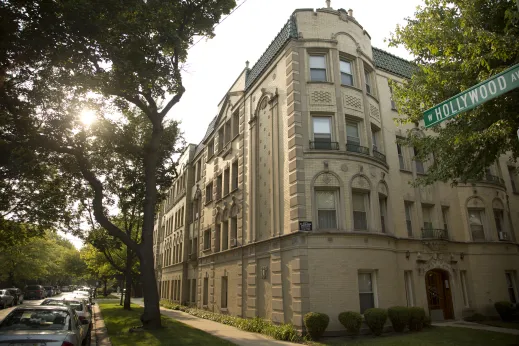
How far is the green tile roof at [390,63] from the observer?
2200cm

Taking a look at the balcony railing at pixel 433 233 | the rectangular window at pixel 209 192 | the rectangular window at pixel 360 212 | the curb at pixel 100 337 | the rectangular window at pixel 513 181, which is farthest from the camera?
the rectangular window at pixel 209 192

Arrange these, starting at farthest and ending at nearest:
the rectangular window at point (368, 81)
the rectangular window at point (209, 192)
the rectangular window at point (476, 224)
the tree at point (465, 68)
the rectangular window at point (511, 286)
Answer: the rectangular window at point (209, 192) → the rectangular window at point (476, 224) → the rectangular window at point (511, 286) → the rectangular window at point (368, 81) → the tree at point (465, 68)

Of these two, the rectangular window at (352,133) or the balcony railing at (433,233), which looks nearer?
Answer: the rectangular window at (352,133)

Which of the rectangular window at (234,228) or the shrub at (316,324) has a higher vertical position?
the rectangular window at (234,228)

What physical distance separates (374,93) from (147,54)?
12210 millimetres

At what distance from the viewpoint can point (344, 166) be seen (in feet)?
54.3

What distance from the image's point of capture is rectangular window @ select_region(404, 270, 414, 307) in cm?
1788

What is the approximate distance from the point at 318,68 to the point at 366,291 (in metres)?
10.9

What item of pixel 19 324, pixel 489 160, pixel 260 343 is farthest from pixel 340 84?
pixel 19 324

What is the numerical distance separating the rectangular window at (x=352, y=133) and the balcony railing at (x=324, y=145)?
95 centimetres

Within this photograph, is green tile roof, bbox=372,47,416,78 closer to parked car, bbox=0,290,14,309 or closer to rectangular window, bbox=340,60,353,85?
rectangular window, bbox=340,60,353,85

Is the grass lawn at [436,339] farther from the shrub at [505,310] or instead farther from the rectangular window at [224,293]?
the rectangular window at [224,293]

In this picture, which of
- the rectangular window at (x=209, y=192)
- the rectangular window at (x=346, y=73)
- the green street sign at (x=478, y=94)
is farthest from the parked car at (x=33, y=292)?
the green street sign at (x=478, y=94)

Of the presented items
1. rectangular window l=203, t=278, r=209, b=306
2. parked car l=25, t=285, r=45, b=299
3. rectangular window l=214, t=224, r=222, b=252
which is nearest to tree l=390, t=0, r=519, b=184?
rectangular window l=214, t=224, r=222, b=252
